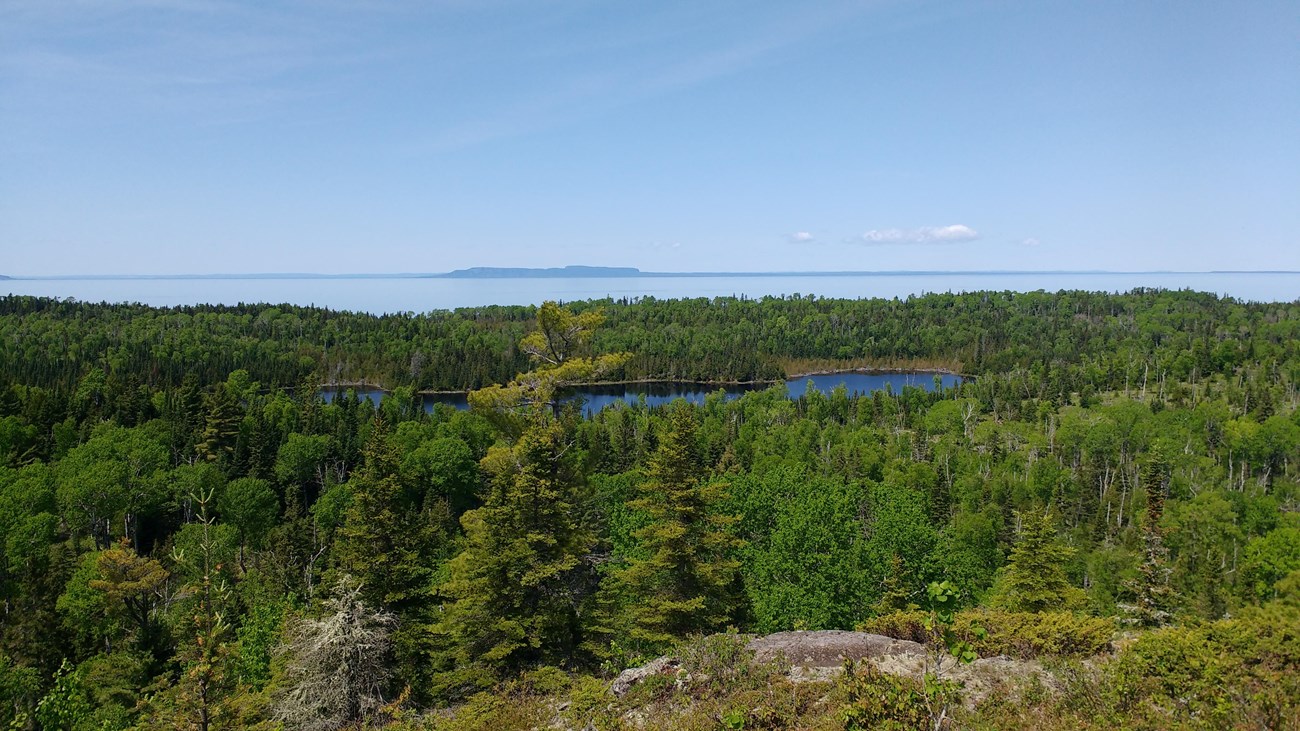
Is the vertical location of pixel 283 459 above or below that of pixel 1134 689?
below

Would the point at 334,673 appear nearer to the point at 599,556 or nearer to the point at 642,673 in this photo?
the point at 642,673

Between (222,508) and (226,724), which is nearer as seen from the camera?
(226,724)

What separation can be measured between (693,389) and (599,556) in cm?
13780

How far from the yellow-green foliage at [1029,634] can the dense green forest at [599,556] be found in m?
0.12

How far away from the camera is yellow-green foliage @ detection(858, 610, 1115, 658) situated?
14469 millimetres

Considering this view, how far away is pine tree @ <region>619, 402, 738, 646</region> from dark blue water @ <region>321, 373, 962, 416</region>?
116474 millimetres

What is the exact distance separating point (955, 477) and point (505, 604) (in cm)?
6873

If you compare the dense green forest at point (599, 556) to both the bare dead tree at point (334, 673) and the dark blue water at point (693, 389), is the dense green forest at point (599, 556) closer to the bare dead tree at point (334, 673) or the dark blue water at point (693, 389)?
the bare dead tree at point (334, 673)

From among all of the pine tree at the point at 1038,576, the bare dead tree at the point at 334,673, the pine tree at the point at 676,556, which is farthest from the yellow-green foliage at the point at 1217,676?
the bare dead tree at the point at 334,673

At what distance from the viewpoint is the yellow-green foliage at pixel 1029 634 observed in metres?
14.5

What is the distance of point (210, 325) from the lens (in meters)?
170

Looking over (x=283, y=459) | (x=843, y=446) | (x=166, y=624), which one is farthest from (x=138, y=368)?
(x=843, y=446)

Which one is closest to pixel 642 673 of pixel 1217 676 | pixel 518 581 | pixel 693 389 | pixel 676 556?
pixel 518 581

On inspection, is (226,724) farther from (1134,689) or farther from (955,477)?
(955,477)
